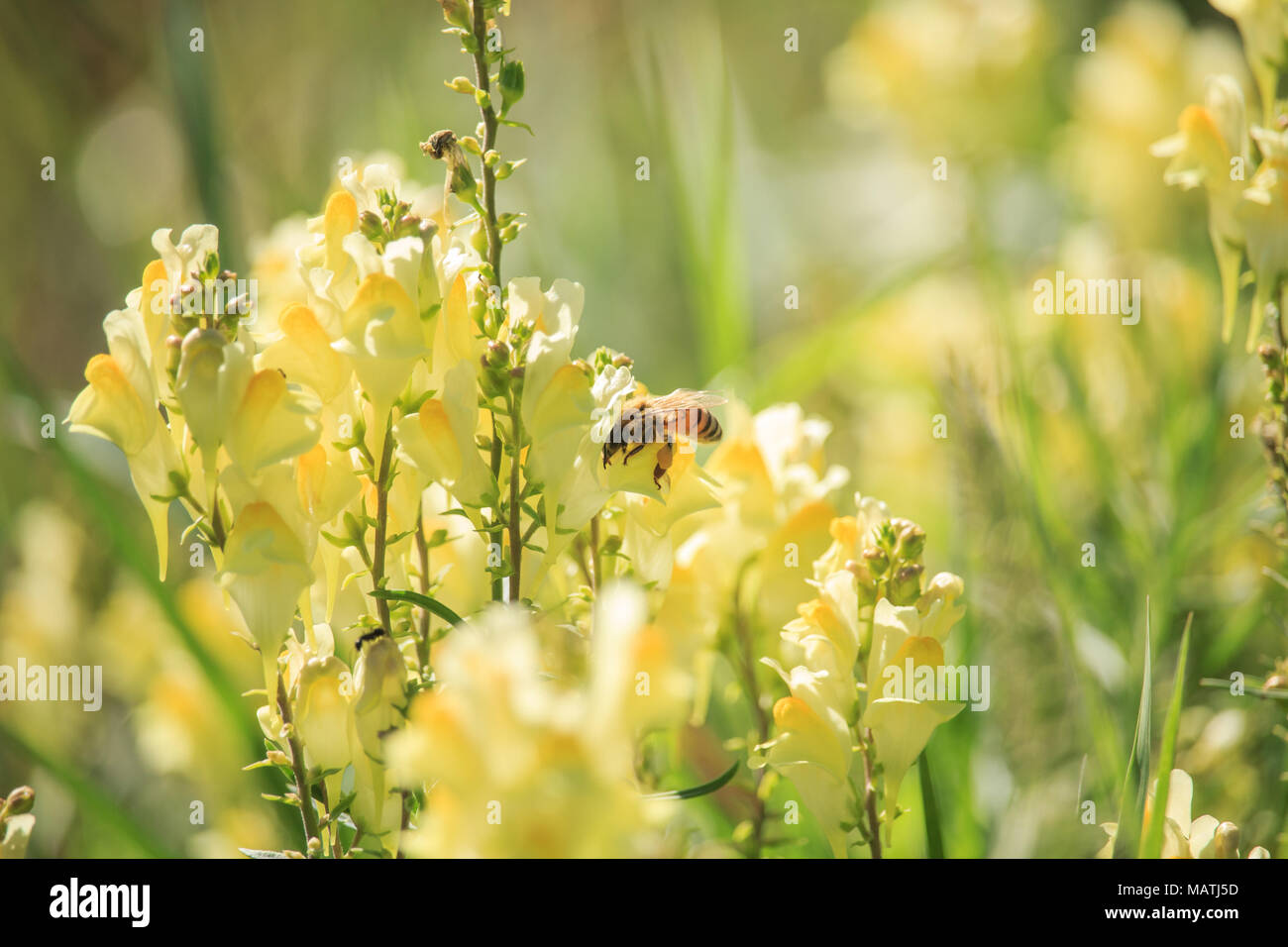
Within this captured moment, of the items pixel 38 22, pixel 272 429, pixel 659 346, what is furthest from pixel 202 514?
pixel 38 22

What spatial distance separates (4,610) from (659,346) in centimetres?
106

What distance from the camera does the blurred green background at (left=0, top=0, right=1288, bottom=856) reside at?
3.07 ft

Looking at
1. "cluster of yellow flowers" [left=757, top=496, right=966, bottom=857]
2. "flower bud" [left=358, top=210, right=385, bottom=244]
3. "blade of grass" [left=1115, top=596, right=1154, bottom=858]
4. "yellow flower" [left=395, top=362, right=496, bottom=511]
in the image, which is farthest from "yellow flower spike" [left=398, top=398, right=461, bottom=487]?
"blade of grass" [left=1115, top=596, right=1154, bottom=858]

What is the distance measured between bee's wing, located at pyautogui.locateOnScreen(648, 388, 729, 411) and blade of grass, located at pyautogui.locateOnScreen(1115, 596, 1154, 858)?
283mm

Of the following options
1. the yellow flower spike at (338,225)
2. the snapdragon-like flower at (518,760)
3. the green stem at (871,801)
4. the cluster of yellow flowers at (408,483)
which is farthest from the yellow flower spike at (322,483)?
the green stem at (871,801)

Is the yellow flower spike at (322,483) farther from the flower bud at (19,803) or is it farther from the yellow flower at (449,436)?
the flower bud at (19,803)

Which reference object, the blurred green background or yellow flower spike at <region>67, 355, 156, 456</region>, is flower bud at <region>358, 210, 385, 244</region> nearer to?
yellow flower spike at <region>67, 355, 156, 456</region>

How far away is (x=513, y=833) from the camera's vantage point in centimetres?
38

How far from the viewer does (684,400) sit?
71 centimetres

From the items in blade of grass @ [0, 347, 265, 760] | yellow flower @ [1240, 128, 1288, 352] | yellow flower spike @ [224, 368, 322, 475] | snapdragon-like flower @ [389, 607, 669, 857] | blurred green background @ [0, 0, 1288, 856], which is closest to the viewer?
snapdragon-like flower @ [389, 607, 669, 857]

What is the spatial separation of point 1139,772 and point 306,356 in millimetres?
483

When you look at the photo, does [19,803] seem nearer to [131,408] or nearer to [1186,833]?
[131,408]

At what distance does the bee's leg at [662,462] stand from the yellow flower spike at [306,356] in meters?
0.18
